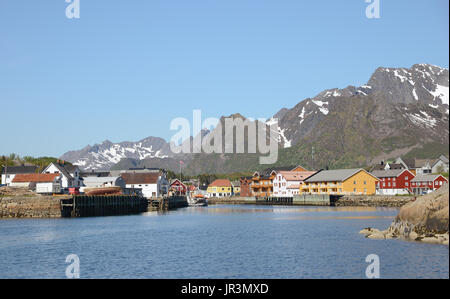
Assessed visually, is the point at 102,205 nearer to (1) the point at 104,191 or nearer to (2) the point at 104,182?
(1) the point at 104,191

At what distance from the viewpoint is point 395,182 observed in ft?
530

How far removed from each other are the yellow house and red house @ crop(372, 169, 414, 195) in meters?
5.06

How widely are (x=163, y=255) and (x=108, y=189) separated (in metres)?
82.9

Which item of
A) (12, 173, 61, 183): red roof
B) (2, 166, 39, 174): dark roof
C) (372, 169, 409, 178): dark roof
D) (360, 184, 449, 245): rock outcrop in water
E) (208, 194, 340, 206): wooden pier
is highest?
(2, 166, 39, 174): dark roof

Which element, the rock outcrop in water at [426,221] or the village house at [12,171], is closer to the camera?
the rock outcrop in water at [426,221]

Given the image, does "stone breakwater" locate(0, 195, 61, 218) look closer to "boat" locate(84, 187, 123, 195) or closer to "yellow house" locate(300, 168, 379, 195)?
"boat" locate(84, 187, 123, 195)

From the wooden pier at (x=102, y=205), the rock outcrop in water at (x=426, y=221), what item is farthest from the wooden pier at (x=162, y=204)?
the rock outcrop in water at (x=426, y=221)

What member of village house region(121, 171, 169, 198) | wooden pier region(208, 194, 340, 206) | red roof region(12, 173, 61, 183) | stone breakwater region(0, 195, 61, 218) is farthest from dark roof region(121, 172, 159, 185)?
stone breakwater region(0, 195, 61, 218)

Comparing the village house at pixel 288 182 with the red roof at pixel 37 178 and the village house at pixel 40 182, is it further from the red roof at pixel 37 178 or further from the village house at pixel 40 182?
the red roof at pixel 37 178

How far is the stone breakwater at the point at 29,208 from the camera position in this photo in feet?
322

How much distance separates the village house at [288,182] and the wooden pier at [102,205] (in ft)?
218

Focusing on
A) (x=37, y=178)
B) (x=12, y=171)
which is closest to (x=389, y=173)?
(x=37, y=178)

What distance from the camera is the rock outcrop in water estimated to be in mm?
45719
